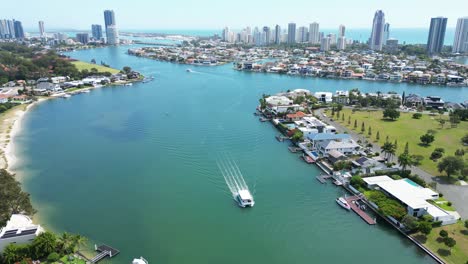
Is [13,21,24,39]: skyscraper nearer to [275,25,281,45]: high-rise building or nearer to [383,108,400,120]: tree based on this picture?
[275,25,281,45]: high-rise building

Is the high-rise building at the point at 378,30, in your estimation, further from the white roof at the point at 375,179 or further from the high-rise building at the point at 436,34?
the white roof at the point at 375,179

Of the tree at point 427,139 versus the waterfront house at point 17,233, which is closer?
the waterfront house at point 17,233

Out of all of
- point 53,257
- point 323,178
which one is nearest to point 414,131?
point 323,178

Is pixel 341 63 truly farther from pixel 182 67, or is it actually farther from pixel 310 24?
pixel 310 24

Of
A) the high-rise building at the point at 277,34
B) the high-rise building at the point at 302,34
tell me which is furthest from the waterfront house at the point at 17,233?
the high-rise building at the point at 302,34

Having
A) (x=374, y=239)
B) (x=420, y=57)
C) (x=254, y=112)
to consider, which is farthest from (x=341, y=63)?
(x=374, y=239)
